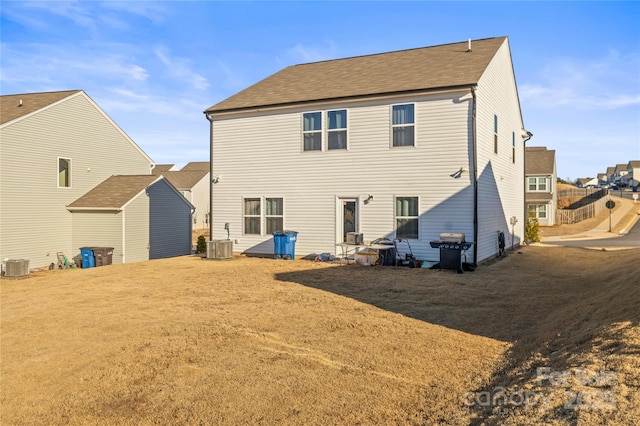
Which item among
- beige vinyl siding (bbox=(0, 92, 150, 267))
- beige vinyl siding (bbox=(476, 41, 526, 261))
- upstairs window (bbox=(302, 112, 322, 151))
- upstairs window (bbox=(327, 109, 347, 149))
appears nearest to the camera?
beige vinyl siding (bbox=(476, 41, 526, 261))

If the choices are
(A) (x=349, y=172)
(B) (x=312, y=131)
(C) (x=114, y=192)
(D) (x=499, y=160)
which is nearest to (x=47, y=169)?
(C) (x=114, y=192)

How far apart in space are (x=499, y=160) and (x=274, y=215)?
9.99 metres

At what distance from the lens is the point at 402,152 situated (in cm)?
1675

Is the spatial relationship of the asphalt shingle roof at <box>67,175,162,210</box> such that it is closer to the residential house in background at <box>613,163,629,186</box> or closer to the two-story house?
the two-story house

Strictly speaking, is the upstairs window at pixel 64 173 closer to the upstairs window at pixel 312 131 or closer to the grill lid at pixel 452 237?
the upstairs window at pixel 312 131

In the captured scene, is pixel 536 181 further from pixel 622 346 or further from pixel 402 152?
pixel 622 346

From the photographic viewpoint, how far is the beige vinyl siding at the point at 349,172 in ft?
52.5

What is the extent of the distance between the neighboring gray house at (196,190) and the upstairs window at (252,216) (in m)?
30.2

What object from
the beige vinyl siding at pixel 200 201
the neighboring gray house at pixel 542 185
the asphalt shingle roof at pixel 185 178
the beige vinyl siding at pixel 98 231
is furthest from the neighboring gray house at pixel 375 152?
the beige vinyl siding at pixel 200 201

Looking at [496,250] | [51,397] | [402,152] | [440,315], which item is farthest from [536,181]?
[51,397]

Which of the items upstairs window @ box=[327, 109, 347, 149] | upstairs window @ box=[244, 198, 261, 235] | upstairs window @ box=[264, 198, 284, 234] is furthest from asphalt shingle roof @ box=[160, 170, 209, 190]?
upstairs window @ box=[327, 109, 347, 149]

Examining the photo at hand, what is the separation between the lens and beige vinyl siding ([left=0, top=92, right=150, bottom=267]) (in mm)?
18219

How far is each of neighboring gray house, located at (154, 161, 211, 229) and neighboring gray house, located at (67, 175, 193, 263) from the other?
81.8 feet

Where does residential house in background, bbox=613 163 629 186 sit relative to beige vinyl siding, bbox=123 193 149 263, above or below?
above
